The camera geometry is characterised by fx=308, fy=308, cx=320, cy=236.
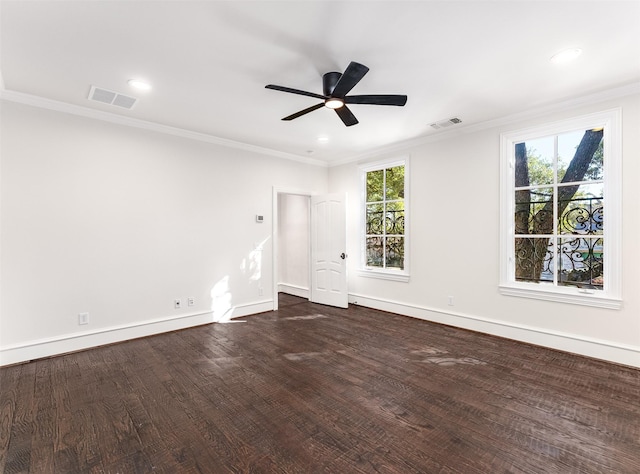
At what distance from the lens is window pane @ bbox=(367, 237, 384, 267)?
5.57 meters

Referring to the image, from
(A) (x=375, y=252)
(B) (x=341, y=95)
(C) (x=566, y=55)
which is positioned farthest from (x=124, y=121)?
(C) (x=566, y=55)

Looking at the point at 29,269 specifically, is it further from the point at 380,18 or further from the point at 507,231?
the point at 507,231

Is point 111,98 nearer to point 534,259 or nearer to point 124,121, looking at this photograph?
point 124,121

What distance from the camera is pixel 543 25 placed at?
2.20 m

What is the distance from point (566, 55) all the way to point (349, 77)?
1.85m

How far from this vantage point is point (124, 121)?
12.9 feet

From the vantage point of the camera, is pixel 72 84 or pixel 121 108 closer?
pixel 72 84

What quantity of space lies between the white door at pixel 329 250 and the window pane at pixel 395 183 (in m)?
0.83

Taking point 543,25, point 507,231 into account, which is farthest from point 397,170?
point 543,25

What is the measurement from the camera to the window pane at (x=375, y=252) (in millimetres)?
5574

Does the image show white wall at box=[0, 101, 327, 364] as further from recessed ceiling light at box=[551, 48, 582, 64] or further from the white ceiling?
recessed ceiling light at box=[551, 48, 582, 64]

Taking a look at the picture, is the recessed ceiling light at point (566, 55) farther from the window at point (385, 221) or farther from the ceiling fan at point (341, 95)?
the window at point (385, 221)

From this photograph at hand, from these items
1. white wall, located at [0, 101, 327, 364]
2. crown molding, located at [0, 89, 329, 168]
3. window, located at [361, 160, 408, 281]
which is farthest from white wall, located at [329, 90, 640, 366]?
white wall, located at [0, 101, 327, 364]

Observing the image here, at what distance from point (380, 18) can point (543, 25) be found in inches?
46.4
